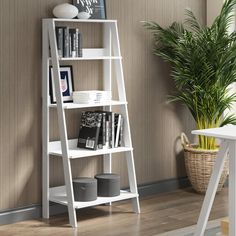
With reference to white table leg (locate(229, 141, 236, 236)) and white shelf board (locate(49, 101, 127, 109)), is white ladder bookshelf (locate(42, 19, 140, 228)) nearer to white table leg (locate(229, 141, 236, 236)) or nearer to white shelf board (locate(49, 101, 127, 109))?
white shelf board (locate(49, 101, 127, 109))

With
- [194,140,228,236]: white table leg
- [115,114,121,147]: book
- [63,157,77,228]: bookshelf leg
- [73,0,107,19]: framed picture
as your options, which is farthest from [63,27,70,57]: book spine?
[194,140,228,236]: white table leg

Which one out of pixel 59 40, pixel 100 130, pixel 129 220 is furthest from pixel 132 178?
pixel 59 40

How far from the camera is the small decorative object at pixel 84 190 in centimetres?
488

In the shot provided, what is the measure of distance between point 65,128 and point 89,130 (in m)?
0.31

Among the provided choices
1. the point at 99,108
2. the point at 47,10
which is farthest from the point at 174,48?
the point at 47,10

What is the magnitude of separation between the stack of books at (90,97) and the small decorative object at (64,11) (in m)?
0.58

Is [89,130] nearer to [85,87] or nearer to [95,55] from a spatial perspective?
[85,87]

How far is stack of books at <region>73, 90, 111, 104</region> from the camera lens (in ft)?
16.1

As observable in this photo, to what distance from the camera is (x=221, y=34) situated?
5.54 meters

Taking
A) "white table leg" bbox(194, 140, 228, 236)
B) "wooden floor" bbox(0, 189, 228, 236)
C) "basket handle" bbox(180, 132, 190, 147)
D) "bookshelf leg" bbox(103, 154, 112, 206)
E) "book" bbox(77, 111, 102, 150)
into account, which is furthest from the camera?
"basket handle" bbox(180, 132, 190, 147)

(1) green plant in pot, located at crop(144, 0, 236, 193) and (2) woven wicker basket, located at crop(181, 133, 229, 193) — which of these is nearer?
(1) green plant in pot, located at crop(144, 0, 236, 193)

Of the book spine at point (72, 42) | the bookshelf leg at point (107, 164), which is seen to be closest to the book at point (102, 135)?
the bookshelf leg at point (107, 164)

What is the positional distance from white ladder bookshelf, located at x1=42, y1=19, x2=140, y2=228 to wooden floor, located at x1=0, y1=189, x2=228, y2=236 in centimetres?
12

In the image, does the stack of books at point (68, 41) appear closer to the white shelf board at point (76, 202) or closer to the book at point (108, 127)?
the book at point (108, 127)
